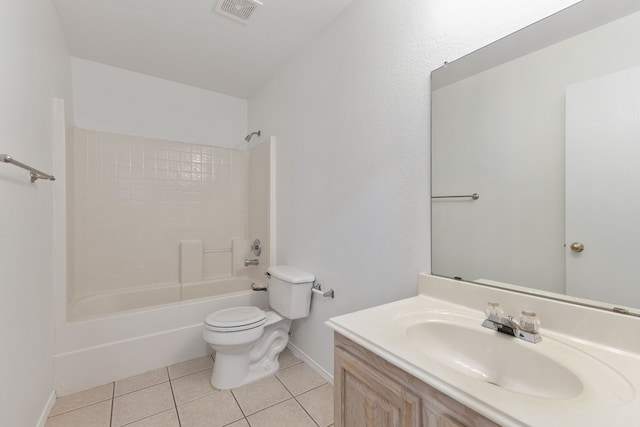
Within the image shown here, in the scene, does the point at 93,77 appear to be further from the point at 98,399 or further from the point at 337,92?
the point at 98,399

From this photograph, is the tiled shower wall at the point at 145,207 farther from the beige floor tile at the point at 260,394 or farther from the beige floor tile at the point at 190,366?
the beige floor tile at the point at 260,394

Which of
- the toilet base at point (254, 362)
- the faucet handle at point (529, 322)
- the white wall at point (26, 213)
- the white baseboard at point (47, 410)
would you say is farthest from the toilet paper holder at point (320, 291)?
the white baseboard at point (47, 410)

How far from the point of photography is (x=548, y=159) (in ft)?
3.00

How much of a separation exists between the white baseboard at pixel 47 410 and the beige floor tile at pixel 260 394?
0.95 m

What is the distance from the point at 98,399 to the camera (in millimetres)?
1680

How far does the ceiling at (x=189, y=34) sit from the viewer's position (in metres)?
1.72

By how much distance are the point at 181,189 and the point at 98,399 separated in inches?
68.9

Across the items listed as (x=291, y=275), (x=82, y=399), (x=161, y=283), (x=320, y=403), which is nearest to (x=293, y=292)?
(x=291, y=275)

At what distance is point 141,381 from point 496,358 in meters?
2.12

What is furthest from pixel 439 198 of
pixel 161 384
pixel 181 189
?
pixel 181 189

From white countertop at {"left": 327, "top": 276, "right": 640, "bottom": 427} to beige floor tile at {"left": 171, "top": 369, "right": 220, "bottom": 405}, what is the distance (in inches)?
52.5

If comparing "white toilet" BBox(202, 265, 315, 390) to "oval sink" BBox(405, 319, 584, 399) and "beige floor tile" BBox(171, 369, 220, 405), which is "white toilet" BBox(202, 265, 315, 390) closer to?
"beige floor tile" BBox(171, 369, 220, 405)

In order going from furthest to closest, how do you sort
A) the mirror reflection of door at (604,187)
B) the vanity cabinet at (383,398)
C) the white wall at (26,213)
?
1. the white wall at (26,213)
2. the mirror reflection of door at (604,187)
3. the vanity cabinet at (383,398)

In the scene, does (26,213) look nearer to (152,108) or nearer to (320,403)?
(152,108)
